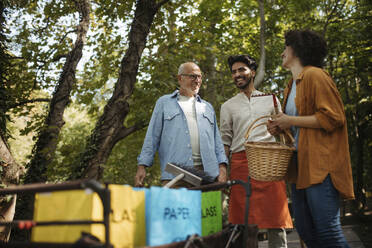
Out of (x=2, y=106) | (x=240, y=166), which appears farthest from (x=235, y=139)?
(x=2, y=106)

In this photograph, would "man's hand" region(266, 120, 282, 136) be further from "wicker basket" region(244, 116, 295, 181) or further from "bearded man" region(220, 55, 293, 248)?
"bearded man" region(220, 55, 293, 248)

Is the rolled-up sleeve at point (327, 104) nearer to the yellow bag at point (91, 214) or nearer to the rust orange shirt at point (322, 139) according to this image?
the rust orange shirt at point (322, 139)

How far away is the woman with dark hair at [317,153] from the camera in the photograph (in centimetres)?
232

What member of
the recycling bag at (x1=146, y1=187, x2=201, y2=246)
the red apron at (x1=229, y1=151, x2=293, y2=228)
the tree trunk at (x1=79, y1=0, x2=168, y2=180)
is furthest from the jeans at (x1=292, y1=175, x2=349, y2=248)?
the tree trunk at (x1=79, y1=0, x2=168, y2=180)

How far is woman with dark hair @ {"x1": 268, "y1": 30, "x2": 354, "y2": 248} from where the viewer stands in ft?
7.61

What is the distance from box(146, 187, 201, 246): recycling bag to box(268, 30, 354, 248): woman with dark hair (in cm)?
85

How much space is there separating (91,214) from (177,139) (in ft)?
6.96

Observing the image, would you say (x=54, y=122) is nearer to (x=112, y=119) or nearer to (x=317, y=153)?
(x=112, y=119)

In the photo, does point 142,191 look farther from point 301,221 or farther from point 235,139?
point 235,139

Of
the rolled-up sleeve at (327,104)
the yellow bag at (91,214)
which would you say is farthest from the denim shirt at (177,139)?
the yellow bag at (91,214)

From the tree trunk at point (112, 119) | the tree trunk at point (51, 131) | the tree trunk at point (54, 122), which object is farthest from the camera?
the tree trunk at point (54, 122)

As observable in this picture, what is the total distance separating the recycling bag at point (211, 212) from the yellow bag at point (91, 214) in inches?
22.6

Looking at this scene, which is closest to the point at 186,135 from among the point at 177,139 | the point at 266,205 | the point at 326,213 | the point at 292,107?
the point at 177,139

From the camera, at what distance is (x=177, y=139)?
11.9ft
